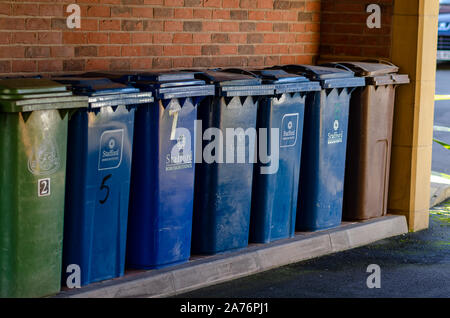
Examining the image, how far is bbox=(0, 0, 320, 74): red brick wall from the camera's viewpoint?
23.7ft

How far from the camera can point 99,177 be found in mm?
6410

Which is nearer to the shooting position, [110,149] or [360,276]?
[110,149]

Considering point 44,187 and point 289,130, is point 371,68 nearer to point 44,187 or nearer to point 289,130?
point 289,130

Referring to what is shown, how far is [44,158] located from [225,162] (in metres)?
1.78

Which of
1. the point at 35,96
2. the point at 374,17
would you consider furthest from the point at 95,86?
the point at 374,17

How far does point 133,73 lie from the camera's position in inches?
281

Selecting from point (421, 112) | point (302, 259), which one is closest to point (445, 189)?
point (421, 112)

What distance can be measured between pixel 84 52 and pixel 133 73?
76cm

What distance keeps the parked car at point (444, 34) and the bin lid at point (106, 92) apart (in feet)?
61.7

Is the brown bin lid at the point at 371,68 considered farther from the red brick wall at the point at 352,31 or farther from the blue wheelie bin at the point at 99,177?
the blue wheelie bin at the point at 99,177

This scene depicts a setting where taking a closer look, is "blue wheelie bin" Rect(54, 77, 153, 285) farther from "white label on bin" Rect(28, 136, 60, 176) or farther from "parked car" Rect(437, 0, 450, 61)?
"parked car" Rect(437, 0, 450, 61)

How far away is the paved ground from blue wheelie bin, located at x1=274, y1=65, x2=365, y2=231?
0.44m

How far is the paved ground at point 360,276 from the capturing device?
7023 millimetres
